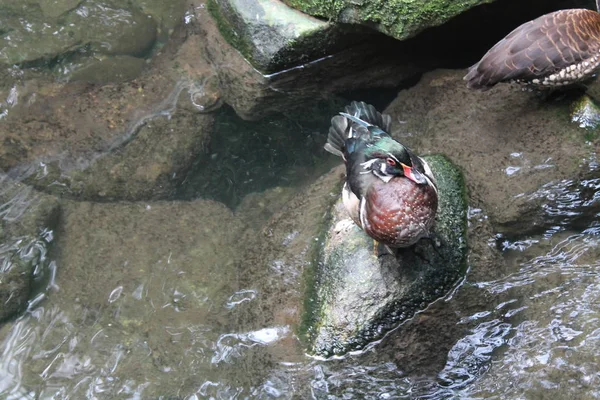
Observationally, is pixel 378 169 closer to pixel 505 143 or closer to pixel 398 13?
pixel 505 143

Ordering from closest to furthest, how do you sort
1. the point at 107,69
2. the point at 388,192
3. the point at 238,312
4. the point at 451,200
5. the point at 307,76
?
1. the point at 388,192
2. the point at 451,200
3. the point at 238,312
4. the point at 307,76
5. the point at 107,69

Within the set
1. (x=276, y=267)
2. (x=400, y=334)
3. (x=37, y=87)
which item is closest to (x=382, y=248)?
(x=400, y=334)

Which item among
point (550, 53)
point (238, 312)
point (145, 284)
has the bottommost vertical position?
point (145, 284)

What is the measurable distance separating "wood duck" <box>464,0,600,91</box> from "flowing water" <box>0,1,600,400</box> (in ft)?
2.29

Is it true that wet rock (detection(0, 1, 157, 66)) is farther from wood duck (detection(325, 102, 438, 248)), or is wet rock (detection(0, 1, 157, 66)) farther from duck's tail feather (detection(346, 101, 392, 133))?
wood duck (detection(325, 102, 438, 248))

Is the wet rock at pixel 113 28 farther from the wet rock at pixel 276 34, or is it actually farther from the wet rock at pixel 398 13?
the wet rock at pixel 398 13

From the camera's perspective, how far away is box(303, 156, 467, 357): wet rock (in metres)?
3.28

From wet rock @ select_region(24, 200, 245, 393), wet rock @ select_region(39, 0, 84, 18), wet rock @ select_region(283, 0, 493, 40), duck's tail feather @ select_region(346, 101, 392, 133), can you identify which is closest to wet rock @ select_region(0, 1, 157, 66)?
wet rock @ select_region(39, 0, 84, 18)

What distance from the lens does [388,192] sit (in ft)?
10.2

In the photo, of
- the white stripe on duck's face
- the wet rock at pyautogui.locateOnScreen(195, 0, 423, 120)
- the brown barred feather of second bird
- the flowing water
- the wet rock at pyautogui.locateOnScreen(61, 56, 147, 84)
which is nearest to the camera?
the white stripe on duck's face

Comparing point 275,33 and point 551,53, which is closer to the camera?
point 551,53

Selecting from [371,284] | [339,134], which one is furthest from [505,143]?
[371,284]

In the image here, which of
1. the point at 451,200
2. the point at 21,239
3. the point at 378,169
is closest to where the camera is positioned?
the point at 378,169

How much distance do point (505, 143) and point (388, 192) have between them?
1290 millimetres
